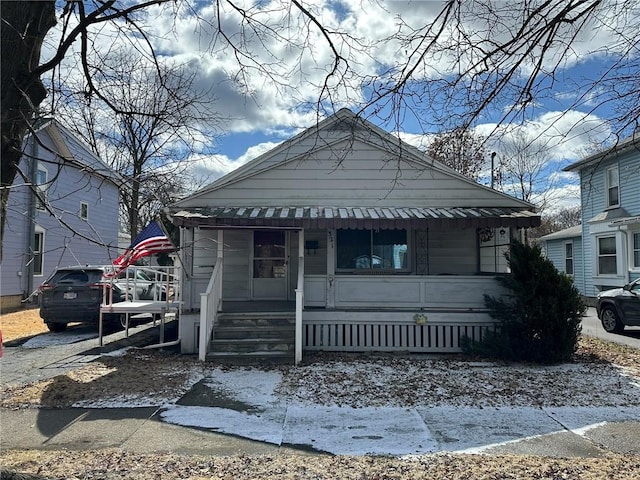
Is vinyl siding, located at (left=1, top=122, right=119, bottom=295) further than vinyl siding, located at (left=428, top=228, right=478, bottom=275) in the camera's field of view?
Yes

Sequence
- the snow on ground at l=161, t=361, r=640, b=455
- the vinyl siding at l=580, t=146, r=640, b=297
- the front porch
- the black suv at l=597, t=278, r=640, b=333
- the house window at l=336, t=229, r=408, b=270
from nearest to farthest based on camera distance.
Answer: the snow on ground at l=161, t=361, r=640, b=455, the front porch, the house window at l=336, t=229, r=408, b=270, the black suv at l=597, t=278, r=640, b=333, the vinyl siding at l=580, t=146, r=640, b=297

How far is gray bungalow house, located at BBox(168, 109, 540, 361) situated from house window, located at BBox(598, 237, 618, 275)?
31.5 ft

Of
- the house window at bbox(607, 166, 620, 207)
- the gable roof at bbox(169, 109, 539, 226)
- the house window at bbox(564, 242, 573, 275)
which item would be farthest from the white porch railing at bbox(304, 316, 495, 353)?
the house window at bbox(564, 242, 573, 275)

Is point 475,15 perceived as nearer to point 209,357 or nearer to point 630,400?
point 630,400

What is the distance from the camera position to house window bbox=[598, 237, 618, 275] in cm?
1936

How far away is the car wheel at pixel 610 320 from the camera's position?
1298 cm

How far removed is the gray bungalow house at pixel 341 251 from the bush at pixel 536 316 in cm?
78

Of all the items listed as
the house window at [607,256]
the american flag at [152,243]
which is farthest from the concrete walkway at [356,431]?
the house window at [607,256]

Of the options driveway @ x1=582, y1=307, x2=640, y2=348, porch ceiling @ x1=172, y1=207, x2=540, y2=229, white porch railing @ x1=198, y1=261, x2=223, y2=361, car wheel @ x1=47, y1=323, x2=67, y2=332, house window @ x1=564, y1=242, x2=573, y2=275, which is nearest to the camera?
white porch railing @ x1=198, y1=261, x2=223, y2=361

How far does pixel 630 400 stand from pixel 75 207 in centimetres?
2111

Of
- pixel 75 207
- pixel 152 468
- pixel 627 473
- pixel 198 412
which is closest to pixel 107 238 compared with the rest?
pixel 75 207

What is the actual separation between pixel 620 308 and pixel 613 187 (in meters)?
8.97

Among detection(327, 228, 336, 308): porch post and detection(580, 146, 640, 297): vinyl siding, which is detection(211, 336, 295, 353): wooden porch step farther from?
detection(580, 146, 640, 297): vinyl siding

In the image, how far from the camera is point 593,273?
20531mm
